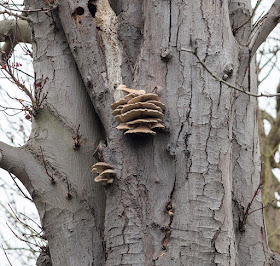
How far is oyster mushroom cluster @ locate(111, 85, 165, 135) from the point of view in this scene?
240 cm

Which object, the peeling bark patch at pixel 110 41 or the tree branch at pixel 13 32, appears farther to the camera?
the tree branch at pixel 13 32

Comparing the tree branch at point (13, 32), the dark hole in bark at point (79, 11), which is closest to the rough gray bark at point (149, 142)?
the dark hole in bark at point (79, 11)

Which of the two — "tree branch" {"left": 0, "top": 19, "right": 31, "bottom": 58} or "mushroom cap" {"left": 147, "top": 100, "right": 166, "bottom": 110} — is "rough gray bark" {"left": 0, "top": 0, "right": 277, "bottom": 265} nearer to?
"mushroom cap" {"left": 147, "top": 100, "right": 166, "bottom": 110}

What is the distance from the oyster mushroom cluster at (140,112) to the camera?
2.40 m

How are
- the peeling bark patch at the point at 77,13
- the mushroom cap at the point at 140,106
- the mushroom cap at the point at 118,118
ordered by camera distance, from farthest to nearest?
the peeling bark patch at the point at 77,13 → the mushroom cap at the point at 118,118 → the mushroom cap at the point at 140,106

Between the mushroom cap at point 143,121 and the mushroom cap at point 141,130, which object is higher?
the mushroom cap at point 143,121

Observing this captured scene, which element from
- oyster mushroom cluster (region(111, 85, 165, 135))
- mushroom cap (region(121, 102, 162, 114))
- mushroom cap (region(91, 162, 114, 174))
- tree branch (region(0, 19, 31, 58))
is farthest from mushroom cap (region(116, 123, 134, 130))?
tree branch (region(0, 19, 31, 58))

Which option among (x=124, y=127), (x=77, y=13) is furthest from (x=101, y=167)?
(x=77, y=13)

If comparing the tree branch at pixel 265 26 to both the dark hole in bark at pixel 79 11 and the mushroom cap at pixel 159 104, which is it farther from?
the dark hole in bark at pixel 79 11

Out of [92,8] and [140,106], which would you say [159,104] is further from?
[92,8]

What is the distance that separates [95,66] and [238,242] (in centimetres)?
160

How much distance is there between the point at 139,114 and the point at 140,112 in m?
0.03

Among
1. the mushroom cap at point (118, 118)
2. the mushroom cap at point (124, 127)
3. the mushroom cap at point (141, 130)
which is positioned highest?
the mushroom cap at point (118, 118)

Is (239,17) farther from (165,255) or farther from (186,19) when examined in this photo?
(165,255)
